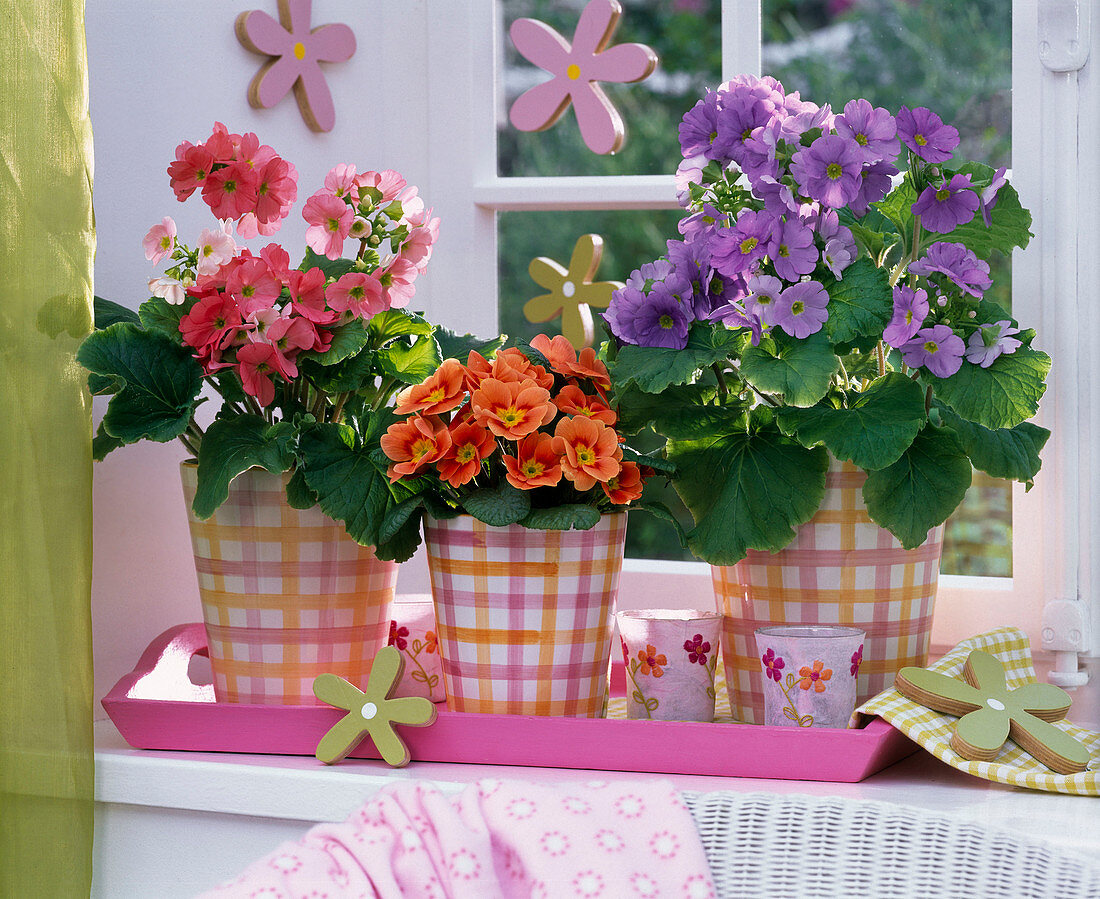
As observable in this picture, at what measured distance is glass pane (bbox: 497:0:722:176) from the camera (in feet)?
5.43

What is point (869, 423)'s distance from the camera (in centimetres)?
97

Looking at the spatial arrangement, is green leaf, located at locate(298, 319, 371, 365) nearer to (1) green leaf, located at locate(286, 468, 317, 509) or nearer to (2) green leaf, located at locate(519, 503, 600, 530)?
(1) green leaf, located at locate(286, 468, 317, 509)

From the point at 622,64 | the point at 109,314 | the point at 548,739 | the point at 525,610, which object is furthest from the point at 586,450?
the point at 622,64

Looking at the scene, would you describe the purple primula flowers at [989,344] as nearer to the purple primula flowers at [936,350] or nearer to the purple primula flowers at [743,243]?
the purple primula flowers at [936,350]

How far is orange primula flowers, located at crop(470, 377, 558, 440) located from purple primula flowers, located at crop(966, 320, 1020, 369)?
0.36 metres

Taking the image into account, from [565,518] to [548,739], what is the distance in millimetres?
198

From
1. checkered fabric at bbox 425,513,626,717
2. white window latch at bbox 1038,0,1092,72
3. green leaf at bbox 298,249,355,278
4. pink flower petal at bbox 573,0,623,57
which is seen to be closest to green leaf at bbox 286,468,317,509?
checkered fabric at bbox 425,513,626,717

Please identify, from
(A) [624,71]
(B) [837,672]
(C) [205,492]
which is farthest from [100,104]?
(B) [837,672]

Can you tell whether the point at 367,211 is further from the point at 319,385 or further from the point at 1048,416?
the point at 1048,416

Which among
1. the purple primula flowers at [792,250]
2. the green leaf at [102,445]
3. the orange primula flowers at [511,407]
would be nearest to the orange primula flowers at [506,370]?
the orange primula flowers at [511,407]

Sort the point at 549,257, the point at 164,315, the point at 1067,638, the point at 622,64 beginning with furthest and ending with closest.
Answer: the point at 549,257
the point at 622,64
the point at 1067,638
the point at 164,315

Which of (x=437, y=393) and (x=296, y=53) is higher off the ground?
(x=296, y=53)

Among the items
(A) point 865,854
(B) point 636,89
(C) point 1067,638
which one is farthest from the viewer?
(B) point 636,89

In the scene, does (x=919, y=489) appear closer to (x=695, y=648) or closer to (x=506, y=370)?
(x=695, y=648)
